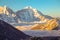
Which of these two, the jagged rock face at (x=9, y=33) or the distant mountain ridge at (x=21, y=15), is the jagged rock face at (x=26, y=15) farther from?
the jagged rock face at (x=9, y=33)

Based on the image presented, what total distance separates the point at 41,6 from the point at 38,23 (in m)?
0.50

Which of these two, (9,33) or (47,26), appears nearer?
(9,33)

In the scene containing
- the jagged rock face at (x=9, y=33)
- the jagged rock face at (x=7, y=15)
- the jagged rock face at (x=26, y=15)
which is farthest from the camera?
the jagged rock face at (x=26, y=15)

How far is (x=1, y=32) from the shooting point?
4973 millimetres

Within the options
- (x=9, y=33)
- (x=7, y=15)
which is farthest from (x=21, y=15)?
(x=9, y=33)

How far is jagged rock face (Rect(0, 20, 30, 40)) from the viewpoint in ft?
16.3

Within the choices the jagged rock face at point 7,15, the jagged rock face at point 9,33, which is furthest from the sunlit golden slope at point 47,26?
the jagged rock face at point 7,15

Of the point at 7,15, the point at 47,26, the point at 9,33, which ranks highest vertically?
the point at 7,15

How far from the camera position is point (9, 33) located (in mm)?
5027

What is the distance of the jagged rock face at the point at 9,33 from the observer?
4969mm

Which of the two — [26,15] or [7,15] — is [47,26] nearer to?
[26,15]

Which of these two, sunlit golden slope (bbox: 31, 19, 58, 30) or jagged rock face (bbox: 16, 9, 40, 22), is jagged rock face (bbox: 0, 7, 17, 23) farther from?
sunlit golden slope (bbox: 31, 19, 58, 30)

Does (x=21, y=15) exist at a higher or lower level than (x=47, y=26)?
higher

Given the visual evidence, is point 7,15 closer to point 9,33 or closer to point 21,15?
point 21,15
